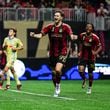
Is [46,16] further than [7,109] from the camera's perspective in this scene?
Yes

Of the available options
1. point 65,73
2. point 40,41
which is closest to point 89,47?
point 65,73

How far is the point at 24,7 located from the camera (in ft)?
104

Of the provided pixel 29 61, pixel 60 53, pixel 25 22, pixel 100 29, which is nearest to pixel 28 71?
pixel 29 61

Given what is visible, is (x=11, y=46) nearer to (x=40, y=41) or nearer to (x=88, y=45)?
(x=88, y=45)

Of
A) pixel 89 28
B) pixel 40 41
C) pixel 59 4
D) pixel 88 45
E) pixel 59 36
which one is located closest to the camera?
pixel 59 36

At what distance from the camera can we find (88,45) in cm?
1995

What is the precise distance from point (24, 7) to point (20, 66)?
4.50 m

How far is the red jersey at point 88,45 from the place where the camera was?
19583 mm

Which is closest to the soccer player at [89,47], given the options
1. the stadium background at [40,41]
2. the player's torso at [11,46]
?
the player's torso at [11,46]

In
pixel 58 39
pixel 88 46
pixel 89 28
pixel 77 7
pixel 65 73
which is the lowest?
pixel 65 73

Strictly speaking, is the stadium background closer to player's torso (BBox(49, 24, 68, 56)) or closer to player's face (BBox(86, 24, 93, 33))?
player's face (BBox(86, 24, 93, 33))

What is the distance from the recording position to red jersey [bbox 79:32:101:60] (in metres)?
19.6

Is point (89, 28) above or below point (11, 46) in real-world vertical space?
above

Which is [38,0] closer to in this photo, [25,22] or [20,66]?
[25,22]
